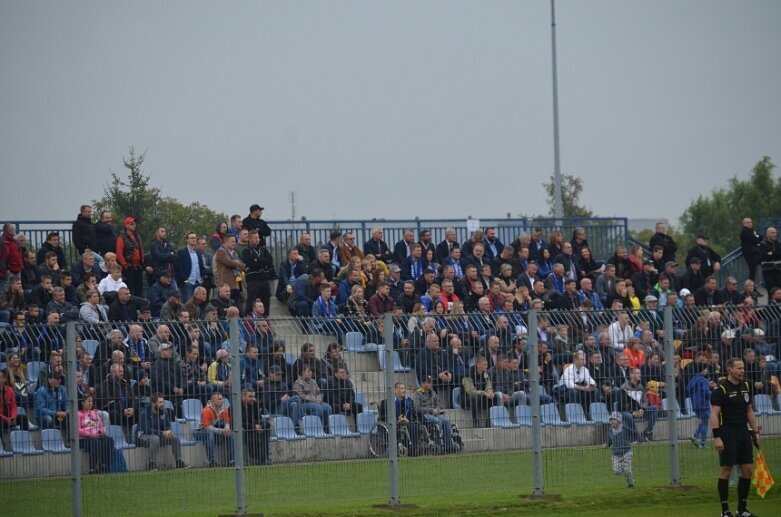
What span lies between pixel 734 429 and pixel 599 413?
195cm

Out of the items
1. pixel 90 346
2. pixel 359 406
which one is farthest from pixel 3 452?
pixel 359 406

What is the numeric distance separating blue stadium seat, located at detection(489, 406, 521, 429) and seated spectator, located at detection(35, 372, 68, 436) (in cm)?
539

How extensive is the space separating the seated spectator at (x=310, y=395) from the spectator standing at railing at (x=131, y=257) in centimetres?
997

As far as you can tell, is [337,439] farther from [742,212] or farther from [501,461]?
[742,212]

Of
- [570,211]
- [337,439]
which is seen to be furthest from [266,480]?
[570,211]

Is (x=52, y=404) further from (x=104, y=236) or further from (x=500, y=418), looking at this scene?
(x=104, y=236)

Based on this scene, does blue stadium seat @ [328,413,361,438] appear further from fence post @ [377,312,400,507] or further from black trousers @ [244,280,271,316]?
black trousers @ [244,280,271,316]

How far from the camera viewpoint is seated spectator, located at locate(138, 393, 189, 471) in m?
15.0

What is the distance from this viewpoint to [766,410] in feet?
59.3

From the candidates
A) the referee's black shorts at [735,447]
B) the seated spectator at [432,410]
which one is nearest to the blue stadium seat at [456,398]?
the seated spectator at [432,410]

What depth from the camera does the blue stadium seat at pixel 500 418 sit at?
54.0 feet

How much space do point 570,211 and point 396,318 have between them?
50.8 metres

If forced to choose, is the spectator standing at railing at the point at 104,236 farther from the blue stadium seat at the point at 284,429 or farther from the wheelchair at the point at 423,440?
the wheelchair at the point at 423,440

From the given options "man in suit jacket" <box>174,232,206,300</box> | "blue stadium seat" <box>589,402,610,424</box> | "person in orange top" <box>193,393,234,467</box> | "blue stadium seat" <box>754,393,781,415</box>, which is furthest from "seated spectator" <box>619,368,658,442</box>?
"man in suit jacket" <box>174,232,206,300</box>
